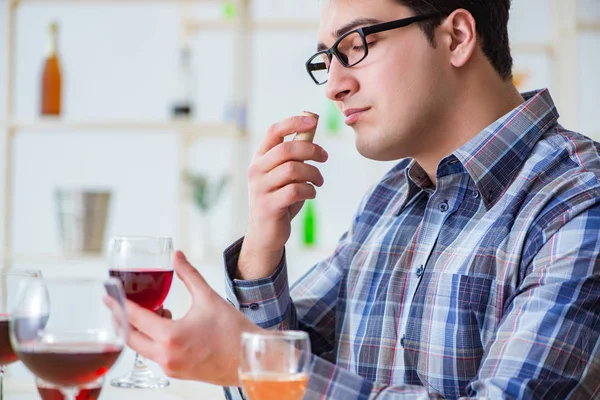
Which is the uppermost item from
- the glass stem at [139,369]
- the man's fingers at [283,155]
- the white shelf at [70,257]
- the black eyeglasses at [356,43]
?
the black eyeglasses at [356,43]

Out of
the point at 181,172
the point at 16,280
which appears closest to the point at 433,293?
the point at 16,280

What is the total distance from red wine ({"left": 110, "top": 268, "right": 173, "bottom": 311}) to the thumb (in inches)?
5.2

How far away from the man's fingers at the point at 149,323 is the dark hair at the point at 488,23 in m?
0.81

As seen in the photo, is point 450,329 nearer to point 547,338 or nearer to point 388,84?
point 547,338

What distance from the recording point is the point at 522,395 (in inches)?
36.3

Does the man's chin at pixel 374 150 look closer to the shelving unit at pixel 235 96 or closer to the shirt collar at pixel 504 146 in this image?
the shirt collar at pixel 504 146

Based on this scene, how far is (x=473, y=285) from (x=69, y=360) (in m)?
0.66

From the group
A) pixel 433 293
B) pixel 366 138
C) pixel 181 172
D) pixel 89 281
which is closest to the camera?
pixel 89 281

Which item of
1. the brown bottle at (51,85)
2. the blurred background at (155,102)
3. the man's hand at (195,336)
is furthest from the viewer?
the blurred background at (155,102)

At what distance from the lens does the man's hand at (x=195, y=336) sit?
0.81m

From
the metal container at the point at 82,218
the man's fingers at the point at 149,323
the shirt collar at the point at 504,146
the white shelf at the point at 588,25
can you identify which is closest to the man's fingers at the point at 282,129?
the shirt collar at the point at 504,146

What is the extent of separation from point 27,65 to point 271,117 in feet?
4.09

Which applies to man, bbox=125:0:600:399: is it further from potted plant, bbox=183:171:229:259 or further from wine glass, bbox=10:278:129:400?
potted plant, bbox=183:171:229:259

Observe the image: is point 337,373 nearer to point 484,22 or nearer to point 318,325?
point 318,325
